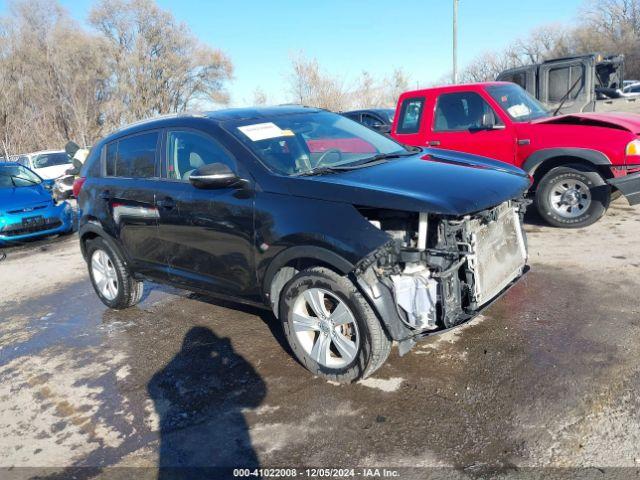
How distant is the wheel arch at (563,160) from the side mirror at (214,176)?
450cm

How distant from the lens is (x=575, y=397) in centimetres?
316

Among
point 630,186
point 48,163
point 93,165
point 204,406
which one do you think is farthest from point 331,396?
point 48,163

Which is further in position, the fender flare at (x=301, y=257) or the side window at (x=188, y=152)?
the side window at (x=188, y=152)

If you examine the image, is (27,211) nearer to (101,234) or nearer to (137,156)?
(101,234)

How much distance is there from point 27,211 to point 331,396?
822 cm

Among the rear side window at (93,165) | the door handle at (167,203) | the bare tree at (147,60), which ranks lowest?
the door handle at (167,203)

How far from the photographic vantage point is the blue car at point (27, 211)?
9312mm

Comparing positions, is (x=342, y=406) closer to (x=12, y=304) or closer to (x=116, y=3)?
(x=12, y=304)

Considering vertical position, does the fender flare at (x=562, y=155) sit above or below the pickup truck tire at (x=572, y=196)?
above

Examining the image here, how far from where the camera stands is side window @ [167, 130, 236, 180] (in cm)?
412

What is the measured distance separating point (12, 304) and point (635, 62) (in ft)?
162

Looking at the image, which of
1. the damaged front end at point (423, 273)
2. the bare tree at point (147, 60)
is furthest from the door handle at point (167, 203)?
the bare tree at point (147, 60)

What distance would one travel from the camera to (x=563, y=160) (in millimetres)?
6715

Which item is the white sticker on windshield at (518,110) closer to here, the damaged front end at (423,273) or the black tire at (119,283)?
the damaged front end at (423,273)
